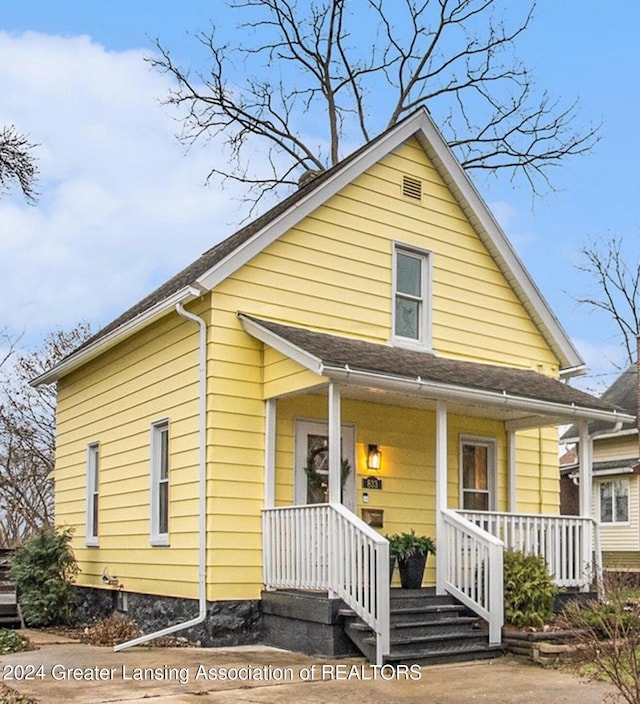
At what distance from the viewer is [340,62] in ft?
83.2

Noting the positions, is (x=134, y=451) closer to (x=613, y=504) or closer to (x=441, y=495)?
(x=441, y=495)

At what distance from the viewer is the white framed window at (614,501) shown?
28.3 metres

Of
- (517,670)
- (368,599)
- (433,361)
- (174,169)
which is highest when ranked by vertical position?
(174,169)

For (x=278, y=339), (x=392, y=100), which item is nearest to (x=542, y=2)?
(x=392, y=100)

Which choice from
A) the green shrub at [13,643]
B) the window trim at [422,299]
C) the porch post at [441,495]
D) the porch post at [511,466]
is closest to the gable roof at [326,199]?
the window trim at [422,299]

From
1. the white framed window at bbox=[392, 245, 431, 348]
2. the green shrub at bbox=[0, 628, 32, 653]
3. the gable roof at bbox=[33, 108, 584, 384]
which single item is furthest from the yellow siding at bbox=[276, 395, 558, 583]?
the green shrub at bbox=[0, 628, 32, 653]

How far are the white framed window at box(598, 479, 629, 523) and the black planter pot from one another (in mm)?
18605

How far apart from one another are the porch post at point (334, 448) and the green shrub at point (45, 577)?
20.4 ft

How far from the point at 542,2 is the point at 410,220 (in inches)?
522

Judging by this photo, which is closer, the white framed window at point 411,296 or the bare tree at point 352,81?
the white framed window at point 411,296

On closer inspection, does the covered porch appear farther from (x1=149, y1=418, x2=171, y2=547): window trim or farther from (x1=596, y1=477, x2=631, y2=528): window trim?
(x1=596, y1=477, x2=631, y2=528): window trim

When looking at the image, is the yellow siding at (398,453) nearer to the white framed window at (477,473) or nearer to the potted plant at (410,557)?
the white framed window at (477,473)

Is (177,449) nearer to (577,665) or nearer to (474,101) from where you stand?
(577,665)

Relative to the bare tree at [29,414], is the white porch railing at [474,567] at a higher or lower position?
lower
